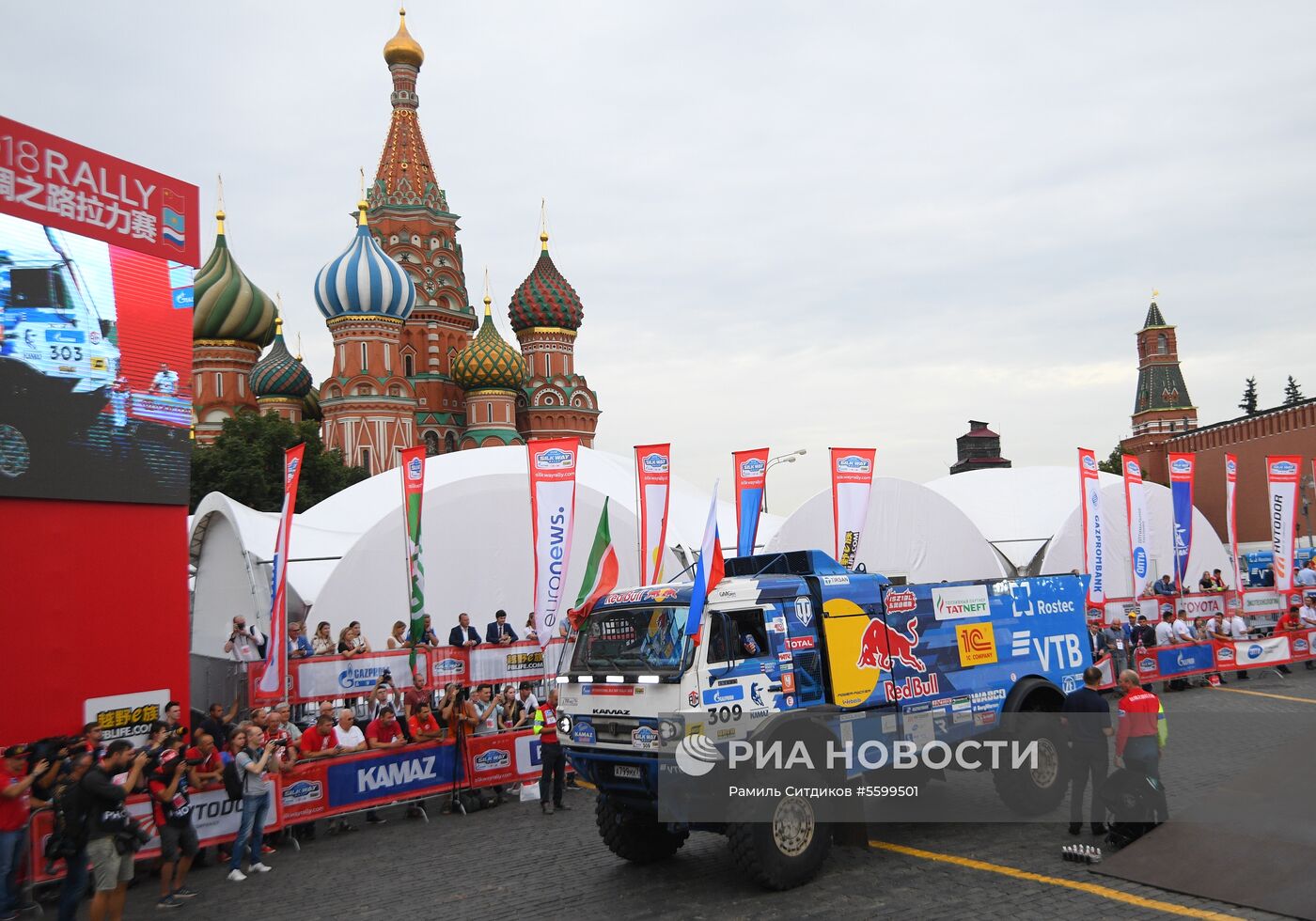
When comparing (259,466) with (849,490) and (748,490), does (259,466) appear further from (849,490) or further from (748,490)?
(849,490)

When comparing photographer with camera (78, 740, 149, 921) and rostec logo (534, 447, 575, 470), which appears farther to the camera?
rostec logo (534, 447, 575, 470)

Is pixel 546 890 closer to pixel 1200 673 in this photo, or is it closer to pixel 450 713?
pixel 450 713

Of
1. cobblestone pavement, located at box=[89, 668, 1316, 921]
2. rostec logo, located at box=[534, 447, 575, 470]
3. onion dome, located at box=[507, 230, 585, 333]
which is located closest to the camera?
cobblestone pavement, located at box=[89, 668, 1316, 921]

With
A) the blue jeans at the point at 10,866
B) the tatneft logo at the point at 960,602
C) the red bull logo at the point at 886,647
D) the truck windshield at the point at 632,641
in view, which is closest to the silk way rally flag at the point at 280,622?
the blue jeans at the point at 10,866

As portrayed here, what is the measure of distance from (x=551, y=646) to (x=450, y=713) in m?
3.42

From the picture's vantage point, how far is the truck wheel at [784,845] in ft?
29.1

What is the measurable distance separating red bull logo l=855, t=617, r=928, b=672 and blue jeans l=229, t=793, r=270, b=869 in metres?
7.01

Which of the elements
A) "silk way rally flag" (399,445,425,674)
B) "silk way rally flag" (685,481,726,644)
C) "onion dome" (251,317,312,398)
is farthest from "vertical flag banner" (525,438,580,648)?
"onion dome" (251,317,312,398)

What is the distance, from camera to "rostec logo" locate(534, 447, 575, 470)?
1830 cm

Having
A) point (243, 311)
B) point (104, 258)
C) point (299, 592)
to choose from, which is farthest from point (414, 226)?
point (104, 258)

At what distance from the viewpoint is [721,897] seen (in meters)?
9.00

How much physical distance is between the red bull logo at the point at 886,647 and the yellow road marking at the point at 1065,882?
1.89 metres

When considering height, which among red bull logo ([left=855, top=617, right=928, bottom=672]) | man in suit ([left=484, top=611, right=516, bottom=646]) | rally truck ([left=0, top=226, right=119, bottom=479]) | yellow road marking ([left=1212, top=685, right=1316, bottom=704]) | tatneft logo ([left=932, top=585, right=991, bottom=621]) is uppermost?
rally truck ([left=0, top=226, right=119, bottom=479])

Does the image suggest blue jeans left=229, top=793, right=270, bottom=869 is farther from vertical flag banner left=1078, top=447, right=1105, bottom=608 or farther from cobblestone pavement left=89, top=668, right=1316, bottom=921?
vertical flag banner left=1078, top=447, right=1105, bottom=608
